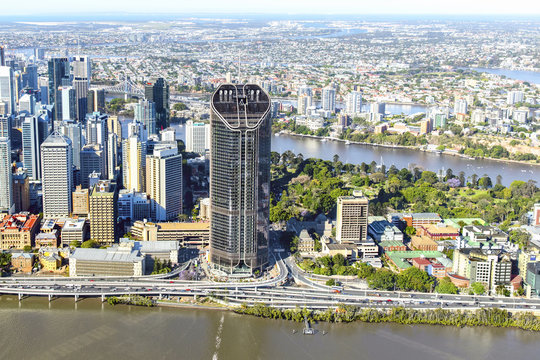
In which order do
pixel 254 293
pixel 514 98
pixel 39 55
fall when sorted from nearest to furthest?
pixel 254 293 < pixel 514 98 < pixel 39 55

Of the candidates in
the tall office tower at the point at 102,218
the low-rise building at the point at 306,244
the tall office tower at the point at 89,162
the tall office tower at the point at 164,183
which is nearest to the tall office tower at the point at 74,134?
the tall office tower at the point at 89,162

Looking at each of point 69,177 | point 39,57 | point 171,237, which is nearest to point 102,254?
point 171,237

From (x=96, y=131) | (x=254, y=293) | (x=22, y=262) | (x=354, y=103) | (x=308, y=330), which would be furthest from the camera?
(x=354, y=103)

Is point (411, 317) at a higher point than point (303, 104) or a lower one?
lower

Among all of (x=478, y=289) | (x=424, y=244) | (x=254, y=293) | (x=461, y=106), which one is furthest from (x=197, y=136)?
(x=461, y=106)

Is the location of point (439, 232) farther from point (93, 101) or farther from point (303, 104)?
point (303, 104)
